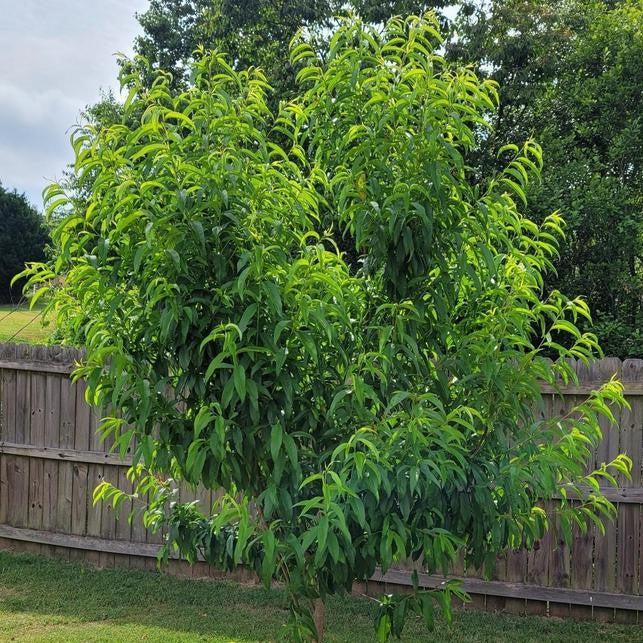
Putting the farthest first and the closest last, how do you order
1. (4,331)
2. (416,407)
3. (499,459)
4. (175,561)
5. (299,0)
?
(4,331)
(299,0)
(175,561)
(499,459)
(416,407)

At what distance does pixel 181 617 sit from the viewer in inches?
202

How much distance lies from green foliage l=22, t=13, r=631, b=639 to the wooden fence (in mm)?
2541

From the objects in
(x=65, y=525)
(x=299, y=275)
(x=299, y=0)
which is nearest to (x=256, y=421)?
(x=299, y=275)

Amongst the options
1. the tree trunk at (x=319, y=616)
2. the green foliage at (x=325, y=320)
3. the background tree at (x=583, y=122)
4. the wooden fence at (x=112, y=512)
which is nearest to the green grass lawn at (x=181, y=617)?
the wooden fence at (x=112, y=512)

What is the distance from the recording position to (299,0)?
40.0 feet

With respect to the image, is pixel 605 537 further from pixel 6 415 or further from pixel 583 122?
pixel 583 122

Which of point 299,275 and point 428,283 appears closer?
point 299,275

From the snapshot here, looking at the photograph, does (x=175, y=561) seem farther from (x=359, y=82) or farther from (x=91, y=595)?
(x=359, y=82)

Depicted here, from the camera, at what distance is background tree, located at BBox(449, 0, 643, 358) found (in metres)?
8.23

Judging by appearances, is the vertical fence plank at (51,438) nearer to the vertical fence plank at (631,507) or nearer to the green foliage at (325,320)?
the green foliage at (325,320)

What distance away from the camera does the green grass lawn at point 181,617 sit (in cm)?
485

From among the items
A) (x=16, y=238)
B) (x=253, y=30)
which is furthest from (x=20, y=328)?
(x=16, y=238)

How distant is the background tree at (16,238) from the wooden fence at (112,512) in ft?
100

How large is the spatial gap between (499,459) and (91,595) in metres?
3.86
